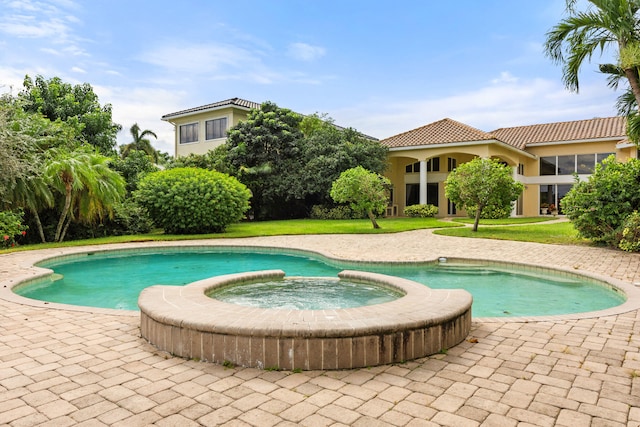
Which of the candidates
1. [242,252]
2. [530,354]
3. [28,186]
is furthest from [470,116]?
[530,354]

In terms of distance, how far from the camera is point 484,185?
16484mm

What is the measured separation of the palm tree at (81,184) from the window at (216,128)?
44.9 feet

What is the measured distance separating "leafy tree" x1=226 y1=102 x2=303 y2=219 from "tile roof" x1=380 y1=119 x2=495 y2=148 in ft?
21.3

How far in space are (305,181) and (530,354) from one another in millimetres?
21326

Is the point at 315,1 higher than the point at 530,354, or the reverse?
the point at 315,1

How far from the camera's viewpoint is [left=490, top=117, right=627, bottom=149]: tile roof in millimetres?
27531

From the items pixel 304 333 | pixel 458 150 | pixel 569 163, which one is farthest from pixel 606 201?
pixel 569 163

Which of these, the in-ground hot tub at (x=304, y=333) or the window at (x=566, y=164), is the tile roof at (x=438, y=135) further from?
the in-ground hot tub at (x=304, y=333)

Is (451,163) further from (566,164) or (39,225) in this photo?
(39,225)

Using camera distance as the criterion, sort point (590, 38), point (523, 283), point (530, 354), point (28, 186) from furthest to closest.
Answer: point (28, 186) → point (590, 38) → point (523, 283) → point (530, 354)

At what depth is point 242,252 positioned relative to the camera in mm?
13156

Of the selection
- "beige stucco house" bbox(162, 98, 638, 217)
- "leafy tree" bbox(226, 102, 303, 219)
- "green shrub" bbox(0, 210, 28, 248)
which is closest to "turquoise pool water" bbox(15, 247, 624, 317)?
"green shrub" bbox(0, 210, 28, 248)

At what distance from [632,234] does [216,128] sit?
2446cm

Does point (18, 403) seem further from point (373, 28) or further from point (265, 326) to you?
point (373, 28)
